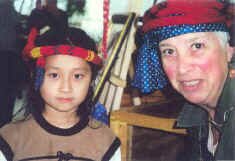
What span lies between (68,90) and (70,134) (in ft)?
0.42

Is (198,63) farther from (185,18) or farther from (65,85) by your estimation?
(65,85)

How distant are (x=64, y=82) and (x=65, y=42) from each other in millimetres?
109

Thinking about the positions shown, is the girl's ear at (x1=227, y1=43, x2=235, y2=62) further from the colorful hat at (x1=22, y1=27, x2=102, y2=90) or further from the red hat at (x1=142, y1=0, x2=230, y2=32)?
the colorful hat at (x1=22, y1=27, x2=102, y2=90)

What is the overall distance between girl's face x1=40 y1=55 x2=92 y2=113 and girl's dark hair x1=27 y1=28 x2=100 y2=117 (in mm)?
44

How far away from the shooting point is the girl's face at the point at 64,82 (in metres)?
0.89

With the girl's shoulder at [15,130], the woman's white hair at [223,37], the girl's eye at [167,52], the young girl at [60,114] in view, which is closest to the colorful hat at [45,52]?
the young girl at [60,114]

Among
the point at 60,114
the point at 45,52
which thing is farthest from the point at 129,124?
the point at 45,52

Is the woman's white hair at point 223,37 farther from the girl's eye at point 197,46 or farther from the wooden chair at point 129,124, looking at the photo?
the wooden chair at point 129,124

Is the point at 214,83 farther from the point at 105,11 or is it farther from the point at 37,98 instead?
the point at 105,11

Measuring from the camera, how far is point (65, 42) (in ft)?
3.00

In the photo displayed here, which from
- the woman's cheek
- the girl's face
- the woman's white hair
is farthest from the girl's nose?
the woman's white hair

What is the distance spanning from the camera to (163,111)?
1.21 m

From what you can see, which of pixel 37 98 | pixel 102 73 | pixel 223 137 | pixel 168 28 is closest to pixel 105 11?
pixel 102 73

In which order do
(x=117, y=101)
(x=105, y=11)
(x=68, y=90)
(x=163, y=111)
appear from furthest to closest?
(x=117, y=101) < (x=105, y=11) < (x=163, y=111) < (x=68, y=90)
